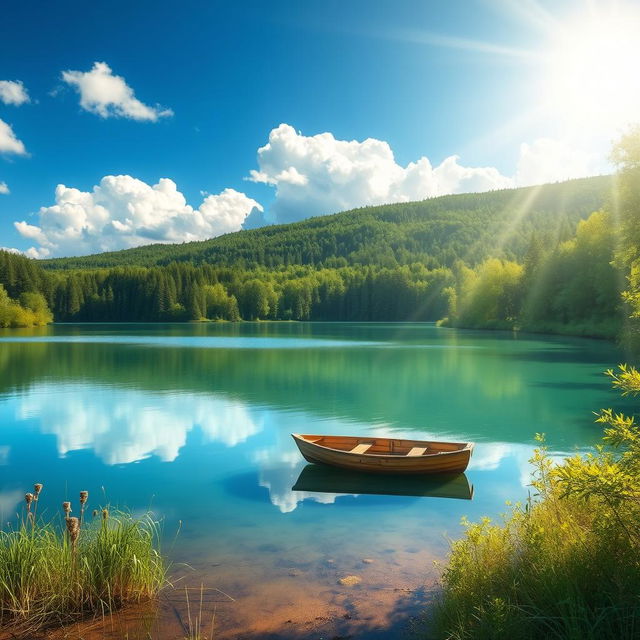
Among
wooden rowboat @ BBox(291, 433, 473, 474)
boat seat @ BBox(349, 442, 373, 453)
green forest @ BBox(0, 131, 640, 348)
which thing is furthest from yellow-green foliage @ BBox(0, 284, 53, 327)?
boat seat @ BBox(349, 442, 373, 453)

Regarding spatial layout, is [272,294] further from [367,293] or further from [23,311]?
[23,311]

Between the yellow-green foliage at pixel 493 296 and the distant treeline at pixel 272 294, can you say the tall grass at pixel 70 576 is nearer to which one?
the distant treeline at pixel 272 294

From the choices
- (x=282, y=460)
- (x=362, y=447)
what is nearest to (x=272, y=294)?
(x=282, y=460)

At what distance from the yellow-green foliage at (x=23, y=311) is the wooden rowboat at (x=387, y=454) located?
110776 millimetres

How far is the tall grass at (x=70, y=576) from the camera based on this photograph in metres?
7.01

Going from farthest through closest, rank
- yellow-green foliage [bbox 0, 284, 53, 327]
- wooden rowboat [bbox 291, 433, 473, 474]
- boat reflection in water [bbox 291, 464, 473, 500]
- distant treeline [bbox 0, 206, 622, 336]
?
yellow-green foliage [bbox 0, 284, 53, 327] < distant treeline [bbox 0, 206, 622, 336] < wooden rowboat [bbox 291, 433, 473, 474] < boat reflection in water [bbox 291, 464, 473, 500]

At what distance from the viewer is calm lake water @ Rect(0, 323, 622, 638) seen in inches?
335

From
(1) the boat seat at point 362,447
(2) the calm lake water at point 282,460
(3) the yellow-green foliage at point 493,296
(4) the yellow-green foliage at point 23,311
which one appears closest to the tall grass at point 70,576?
(2) the calm lake water at point 282,460

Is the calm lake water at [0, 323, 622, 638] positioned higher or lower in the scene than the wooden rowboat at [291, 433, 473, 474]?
lower

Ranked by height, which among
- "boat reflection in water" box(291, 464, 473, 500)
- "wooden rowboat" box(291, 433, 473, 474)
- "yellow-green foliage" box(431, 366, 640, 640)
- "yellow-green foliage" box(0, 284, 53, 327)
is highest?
"yellow-green foliage" box(0, 284, 53, 327)

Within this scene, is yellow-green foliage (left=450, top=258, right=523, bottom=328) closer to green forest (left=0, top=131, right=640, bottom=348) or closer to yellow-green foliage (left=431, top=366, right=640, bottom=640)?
green forest (left=0, top=131, right=640, bottom=348)

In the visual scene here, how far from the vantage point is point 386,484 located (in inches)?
555

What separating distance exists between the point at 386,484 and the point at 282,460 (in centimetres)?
414

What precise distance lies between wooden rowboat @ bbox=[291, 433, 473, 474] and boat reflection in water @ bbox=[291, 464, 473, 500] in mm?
265
